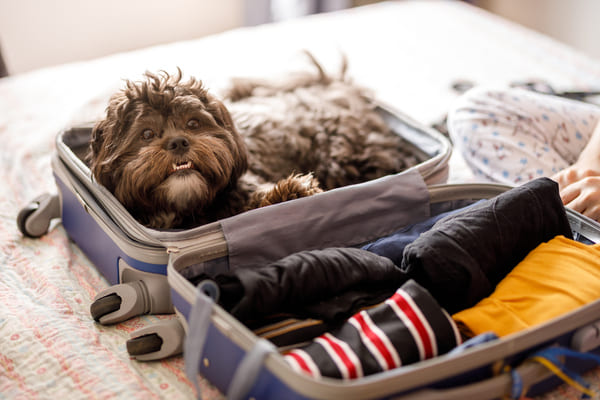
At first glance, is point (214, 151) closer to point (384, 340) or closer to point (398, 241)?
point (398, 241)

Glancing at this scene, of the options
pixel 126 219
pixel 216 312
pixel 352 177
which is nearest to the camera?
pixel 216 312

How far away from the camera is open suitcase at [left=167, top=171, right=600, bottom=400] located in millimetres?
877

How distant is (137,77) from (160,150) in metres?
0.22

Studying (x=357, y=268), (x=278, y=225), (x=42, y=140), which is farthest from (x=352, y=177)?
(x=42, y=140)

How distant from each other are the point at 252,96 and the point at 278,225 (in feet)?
2.75

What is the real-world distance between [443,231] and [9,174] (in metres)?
1.50

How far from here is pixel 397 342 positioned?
3.22 ft

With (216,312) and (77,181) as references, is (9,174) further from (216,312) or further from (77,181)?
(216,312)

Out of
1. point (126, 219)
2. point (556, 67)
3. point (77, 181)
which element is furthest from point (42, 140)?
point (556, 67)

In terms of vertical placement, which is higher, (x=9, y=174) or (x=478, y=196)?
(x=478, y=196)

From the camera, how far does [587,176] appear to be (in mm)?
1498

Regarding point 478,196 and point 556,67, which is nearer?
point 478,196

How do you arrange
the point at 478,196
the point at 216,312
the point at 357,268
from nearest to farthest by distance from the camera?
the point at 216,312 < the point at 357,268 < the point at 478,196

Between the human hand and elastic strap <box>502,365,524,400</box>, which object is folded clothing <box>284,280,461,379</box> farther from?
the human hand
